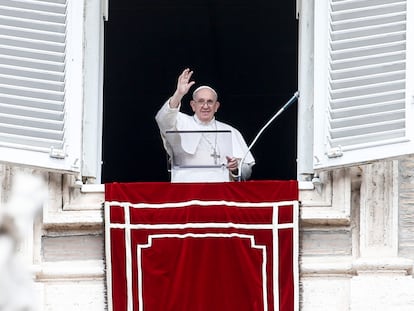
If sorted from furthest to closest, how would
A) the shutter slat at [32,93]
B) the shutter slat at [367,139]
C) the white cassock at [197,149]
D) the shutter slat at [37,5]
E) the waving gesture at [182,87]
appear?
the white cassock at [197,149], the waving gesture at [182,87], the shutter slat at [37,5], the shutter slat at [32,93], the shutter slat at [367,139]

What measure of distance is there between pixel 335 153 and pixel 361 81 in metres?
0.38

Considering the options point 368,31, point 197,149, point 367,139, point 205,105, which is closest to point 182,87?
point 197,149

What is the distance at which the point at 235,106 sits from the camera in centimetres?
1177

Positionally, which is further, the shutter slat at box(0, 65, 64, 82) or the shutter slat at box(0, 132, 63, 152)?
the shutter slat at box(0, 65, 64, 82)

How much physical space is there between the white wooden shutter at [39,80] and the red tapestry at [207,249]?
1.35 feet

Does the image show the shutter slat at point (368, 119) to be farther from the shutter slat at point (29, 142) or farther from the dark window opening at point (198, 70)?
the dark window opening at point (198, 70)

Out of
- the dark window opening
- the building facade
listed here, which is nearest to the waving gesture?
the building facade

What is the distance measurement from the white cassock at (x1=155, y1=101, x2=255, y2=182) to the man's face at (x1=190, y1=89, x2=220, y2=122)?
10 cm

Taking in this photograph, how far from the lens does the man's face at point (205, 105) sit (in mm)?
7336

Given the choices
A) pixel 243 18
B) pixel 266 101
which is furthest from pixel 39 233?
pixel 266 101

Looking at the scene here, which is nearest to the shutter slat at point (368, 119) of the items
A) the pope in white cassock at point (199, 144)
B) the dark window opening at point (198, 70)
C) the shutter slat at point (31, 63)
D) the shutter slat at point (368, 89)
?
the shutter slat at point (368, 89)

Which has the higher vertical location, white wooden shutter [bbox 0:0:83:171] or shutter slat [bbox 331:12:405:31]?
shutter slat [bbox 331:12:405:31]

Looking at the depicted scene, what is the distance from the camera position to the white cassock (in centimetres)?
675

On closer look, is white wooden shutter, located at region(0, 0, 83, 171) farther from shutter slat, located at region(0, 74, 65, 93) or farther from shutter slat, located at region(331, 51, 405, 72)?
shutter slat, located at region(331, 51, 405, 72)
